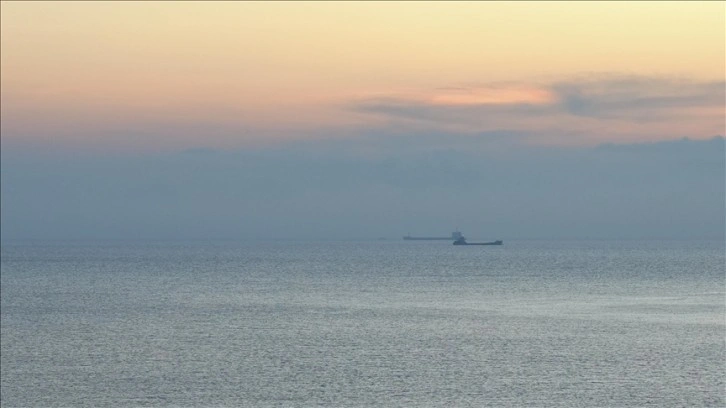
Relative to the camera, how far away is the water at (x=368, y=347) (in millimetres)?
53438

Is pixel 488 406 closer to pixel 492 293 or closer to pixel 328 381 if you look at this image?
pixel 328 381

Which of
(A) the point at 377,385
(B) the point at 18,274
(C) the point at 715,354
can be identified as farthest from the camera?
(B) the point at 18,274

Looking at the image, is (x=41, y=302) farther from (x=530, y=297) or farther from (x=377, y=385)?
(x=377, y=385)

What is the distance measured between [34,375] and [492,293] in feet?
256

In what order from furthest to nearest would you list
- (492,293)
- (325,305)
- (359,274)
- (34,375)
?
(359,274) → (492,293) → (325,305) → (34,375)

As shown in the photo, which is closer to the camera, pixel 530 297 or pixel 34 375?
pixel 34 375

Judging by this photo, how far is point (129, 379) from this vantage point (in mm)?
58875

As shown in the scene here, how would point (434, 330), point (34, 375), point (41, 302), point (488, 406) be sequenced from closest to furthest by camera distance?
1. point (488, 406)
2. point (34, 375)
3. point (434, 330)
4. point (41, 302)

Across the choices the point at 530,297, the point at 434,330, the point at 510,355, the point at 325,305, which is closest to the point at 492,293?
the point at 530,297

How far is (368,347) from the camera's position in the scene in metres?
71.8

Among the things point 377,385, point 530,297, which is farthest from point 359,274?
point 377,385

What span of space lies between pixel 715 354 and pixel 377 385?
80.5ft

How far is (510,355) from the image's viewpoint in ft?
220

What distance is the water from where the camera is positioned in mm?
53438
